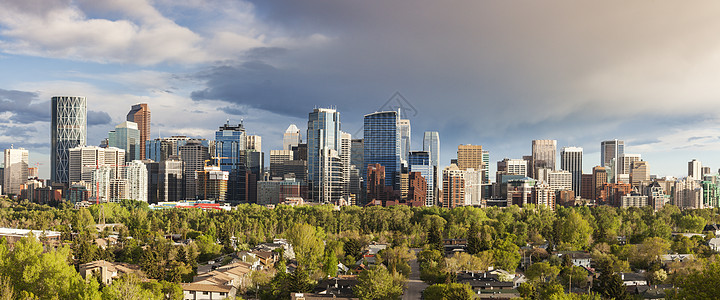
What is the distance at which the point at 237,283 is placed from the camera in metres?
34.0

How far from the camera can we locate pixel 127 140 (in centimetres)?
17550

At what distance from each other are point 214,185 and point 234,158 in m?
18.2

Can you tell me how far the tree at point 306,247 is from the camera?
39812 millimetres

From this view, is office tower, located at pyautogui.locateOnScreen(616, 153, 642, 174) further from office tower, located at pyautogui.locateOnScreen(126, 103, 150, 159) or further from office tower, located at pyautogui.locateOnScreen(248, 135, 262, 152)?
office tower, located at pyautogui.locateOnScreen(126, 103, 150, 159)

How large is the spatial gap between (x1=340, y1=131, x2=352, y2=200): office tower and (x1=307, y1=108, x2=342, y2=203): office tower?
10.2 ft

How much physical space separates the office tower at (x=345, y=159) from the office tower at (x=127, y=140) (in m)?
67.1

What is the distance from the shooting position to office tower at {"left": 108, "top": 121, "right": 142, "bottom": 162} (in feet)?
575

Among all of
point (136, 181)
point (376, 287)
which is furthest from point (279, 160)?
point (376, 287)

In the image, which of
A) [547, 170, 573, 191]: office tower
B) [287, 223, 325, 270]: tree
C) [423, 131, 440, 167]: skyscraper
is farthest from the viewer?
[423, 131, 440, 167]: skyscraper

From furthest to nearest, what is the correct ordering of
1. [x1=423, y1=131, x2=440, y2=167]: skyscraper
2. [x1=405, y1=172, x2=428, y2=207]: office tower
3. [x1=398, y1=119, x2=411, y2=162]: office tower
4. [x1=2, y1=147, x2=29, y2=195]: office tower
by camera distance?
[x1=423, y1=131, x2=440, y2=167]: skyscraper → [x1=398, y1=119, x2=411, y2=162]: office tower → [x1=2, y1=147, x2=29, y2=195]: office tower → [x1=405, y1=172, x2=428, y2=207]: office tower

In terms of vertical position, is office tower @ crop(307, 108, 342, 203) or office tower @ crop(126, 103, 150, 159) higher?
office tower @ crop(126, 103, 150, 159)

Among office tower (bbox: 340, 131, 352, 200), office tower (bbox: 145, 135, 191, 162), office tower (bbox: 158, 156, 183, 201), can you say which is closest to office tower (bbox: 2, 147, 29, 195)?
office tower (bbox: 145, 135, 191, 162)

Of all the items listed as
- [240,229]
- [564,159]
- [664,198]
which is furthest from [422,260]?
[564,159]

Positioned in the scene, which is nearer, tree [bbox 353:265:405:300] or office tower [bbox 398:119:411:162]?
tree [bbox 353:265:405:300]
